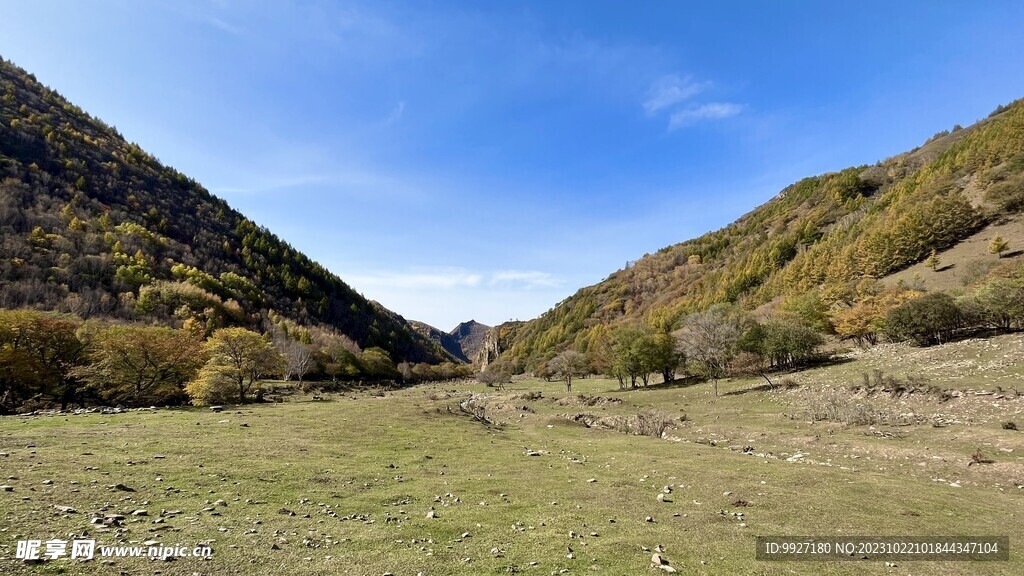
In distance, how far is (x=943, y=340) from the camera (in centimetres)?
5341

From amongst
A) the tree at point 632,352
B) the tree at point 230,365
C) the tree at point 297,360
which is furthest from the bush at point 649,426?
the tree at point 297,360

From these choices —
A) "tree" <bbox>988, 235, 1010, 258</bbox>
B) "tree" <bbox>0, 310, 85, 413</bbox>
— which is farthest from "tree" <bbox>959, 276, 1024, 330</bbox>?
"tree" <bbox>0, 310, 85, 413</bbox>

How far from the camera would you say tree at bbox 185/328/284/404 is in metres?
41.4

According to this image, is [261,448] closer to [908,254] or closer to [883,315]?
[883,315]

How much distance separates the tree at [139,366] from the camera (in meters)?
41.2

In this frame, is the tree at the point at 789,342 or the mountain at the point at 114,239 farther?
the mountain at the point at 114,239

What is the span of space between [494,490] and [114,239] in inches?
6374

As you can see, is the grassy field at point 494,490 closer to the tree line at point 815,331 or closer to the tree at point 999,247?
the tree line at point 815,331

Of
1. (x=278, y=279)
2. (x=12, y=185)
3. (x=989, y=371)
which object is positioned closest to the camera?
(x=989, y=371)

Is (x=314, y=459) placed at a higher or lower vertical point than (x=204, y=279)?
lower

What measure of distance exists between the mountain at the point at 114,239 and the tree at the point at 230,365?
74.9 m

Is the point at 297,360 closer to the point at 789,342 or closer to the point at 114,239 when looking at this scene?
the point at 114,239

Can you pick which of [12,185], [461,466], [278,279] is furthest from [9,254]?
[461,466]

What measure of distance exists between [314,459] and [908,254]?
140 m
